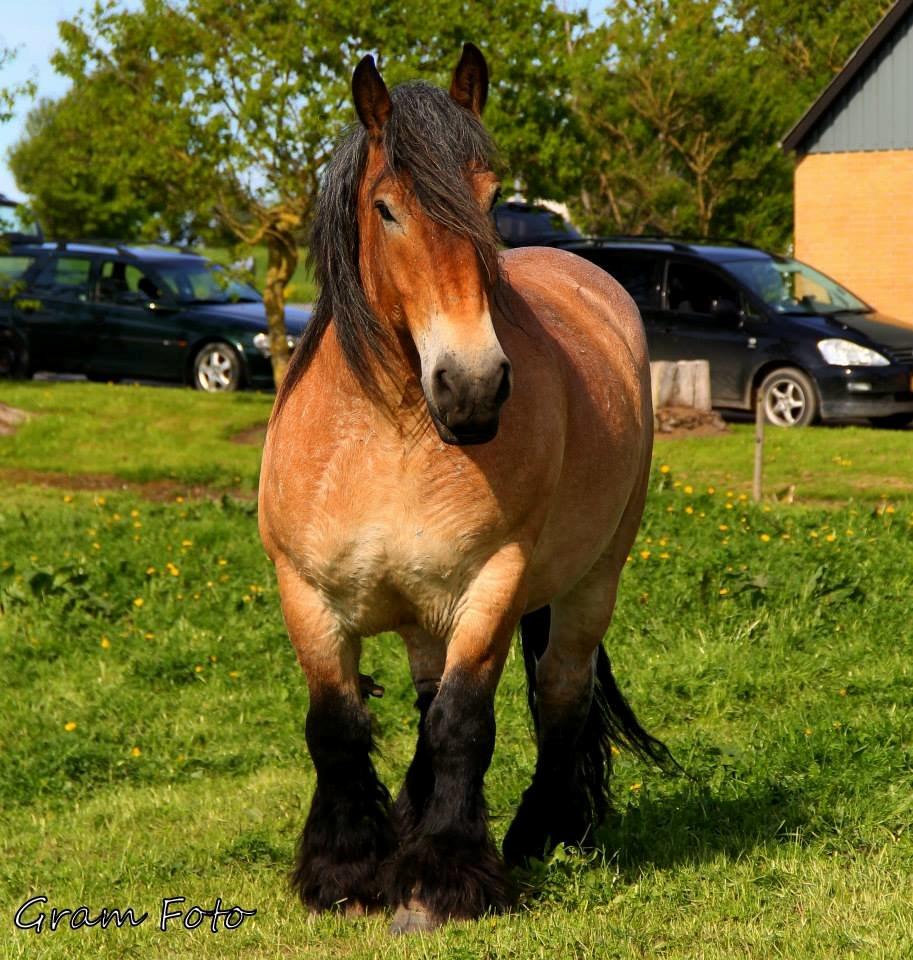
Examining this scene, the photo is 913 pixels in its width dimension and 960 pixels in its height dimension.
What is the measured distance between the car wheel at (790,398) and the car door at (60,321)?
857 cm

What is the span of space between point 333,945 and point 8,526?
685cm

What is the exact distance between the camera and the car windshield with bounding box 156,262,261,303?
789 inches

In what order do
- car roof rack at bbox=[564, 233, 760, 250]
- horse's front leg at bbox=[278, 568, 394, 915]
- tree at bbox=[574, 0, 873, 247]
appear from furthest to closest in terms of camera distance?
tree at bbox=[574, 0, 873, 247]
car roof rack at bbox=[564, 233, 760, 250]
horse's front leg at bbox=[278, 568, 394, 915]

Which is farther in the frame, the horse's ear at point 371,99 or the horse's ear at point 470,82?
the horse's ear at point 470,82

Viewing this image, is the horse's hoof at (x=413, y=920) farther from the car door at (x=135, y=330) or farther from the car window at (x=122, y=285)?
the car window at (x=122, y=285)

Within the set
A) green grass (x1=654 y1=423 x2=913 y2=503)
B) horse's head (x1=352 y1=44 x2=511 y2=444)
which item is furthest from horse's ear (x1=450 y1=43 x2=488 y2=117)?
green grass (x1=654 y1=423 x2=913 y2=503)

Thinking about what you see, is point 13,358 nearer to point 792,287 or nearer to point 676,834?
point 792,287

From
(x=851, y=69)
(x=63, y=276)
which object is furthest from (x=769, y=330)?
(x=63, y=276)

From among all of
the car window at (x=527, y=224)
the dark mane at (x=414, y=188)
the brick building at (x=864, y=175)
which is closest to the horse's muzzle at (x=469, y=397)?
the dark mane at (x=414, y=188)

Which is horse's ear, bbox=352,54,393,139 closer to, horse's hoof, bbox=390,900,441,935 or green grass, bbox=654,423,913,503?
horse's hoof, bbox=390,900,441,935

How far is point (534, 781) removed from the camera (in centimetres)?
533

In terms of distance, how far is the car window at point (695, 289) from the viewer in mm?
18031

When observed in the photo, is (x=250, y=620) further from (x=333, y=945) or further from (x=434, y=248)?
(x=434, y=248)

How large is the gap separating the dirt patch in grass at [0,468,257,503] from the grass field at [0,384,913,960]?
1128 mm
